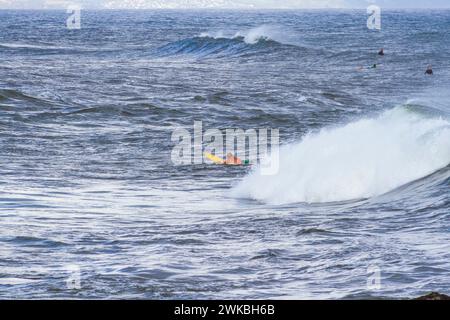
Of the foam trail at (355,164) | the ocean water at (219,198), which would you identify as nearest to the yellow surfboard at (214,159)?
the ocean water at (219,198)

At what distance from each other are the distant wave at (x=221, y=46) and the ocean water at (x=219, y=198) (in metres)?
25.7

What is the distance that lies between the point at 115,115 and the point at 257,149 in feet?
28.6

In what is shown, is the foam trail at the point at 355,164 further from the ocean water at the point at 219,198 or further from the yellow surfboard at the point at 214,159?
the yellow surfboard at the point at 214,159

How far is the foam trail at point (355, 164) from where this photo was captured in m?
16.2

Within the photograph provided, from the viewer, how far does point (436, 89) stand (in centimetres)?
3853

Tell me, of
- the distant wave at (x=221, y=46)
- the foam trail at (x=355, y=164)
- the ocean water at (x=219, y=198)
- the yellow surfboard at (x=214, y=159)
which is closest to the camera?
the ocean water at (x=219, y=198)

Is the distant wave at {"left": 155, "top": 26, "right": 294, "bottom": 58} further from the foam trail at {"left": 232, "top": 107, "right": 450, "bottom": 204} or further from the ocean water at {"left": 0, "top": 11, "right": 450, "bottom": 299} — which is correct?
the foam trail at {"left": 232, "top": 107, "right": 450, "bottom": 204}

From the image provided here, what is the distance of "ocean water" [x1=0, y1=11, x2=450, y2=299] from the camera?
9.61 metres

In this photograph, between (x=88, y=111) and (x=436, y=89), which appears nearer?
(x=88, y=111)

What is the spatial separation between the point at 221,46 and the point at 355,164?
51575 mm

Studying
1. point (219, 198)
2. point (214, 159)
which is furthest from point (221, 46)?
point (219, 198)

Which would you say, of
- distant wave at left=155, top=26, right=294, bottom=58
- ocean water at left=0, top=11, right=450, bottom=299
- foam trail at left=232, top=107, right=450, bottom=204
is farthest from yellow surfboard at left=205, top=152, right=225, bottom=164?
distant wave at left=155, top=26, right=294, bottom=58

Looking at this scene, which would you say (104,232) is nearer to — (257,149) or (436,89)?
(257,149)
